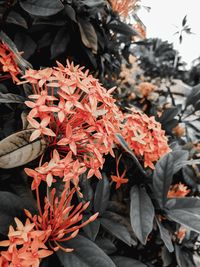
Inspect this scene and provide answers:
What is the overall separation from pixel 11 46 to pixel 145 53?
4.02 meters

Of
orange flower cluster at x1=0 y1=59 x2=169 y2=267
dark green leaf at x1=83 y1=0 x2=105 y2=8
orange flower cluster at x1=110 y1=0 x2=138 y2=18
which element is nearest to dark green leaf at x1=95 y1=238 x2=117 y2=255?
orange flower cluster at x1=0 y1=59 x2=169 y2=267

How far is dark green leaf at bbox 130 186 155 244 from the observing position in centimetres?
82

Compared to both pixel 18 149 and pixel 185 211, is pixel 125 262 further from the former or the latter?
pixel 18 149

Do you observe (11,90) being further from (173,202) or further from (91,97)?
(173,202)

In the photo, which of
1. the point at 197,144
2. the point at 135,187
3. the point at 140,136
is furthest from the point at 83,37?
the point at 197,144

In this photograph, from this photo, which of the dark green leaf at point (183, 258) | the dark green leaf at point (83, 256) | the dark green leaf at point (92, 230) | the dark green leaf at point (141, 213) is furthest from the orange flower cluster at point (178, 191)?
the dark green leaf at point (83, 256)

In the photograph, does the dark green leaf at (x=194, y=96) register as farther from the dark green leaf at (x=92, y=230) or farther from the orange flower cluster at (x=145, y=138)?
the dark green leaf at (x=92, y=230)

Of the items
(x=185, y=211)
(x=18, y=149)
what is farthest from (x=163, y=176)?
(x=18, y=149)

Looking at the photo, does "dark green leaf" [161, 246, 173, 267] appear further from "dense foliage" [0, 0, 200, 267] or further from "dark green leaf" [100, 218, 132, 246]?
"dark green leaf" [100, 218, 132, 246]

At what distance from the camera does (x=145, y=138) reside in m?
0.93

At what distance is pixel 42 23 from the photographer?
1134mm

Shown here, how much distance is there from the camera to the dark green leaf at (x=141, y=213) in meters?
0.82

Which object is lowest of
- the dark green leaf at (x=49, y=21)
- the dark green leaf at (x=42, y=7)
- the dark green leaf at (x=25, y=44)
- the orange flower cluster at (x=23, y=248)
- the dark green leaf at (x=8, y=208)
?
the dark green leaf at (x=8, y=208)

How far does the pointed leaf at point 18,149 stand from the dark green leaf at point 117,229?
0.32 meters
